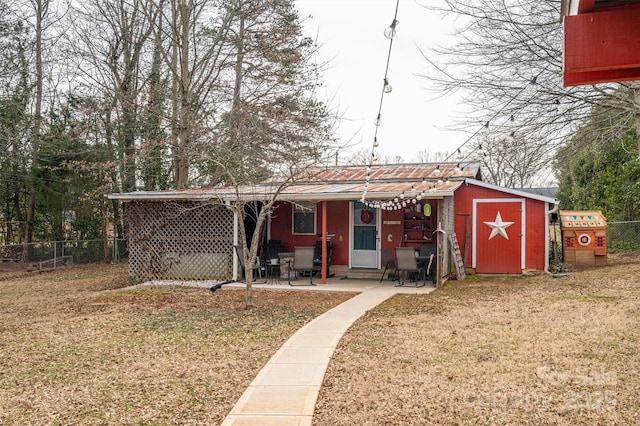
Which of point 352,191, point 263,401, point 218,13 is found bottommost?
point 263,401

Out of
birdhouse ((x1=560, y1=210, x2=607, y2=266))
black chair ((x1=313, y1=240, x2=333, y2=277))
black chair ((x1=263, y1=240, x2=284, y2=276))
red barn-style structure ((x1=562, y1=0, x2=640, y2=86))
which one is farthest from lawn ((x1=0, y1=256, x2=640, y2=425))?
birdhouse ((x1=560, y1=210, x2=607, y2=266))

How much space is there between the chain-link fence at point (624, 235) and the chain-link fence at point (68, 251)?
17370 millimetres

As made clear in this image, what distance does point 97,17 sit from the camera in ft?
57.8

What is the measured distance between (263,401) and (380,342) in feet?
7.35

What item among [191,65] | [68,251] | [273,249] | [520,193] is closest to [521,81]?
[520,193]

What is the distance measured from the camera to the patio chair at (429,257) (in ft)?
38.8

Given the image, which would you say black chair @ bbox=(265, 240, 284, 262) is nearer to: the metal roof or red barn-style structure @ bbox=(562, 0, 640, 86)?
the metal roof

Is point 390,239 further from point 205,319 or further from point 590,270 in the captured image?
point 205,319

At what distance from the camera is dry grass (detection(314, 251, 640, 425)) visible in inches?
158

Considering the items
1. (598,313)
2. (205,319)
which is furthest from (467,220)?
(205,319)

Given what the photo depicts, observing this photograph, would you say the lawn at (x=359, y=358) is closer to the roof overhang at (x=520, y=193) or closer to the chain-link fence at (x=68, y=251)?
the roof overhang at (x=520, y=193)

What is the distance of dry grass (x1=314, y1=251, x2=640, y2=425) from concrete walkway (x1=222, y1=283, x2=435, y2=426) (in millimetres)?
136

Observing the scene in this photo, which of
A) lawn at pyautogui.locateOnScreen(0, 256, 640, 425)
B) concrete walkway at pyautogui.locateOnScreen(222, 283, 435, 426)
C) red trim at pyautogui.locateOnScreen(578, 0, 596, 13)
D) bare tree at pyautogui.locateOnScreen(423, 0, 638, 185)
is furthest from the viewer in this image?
bare tree at pyautogui.locateOnScreen(423, 0, 638, 185)

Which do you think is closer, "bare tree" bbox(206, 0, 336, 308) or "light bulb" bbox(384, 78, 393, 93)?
"light bulb" bbox(384, 78, 393, 93)
